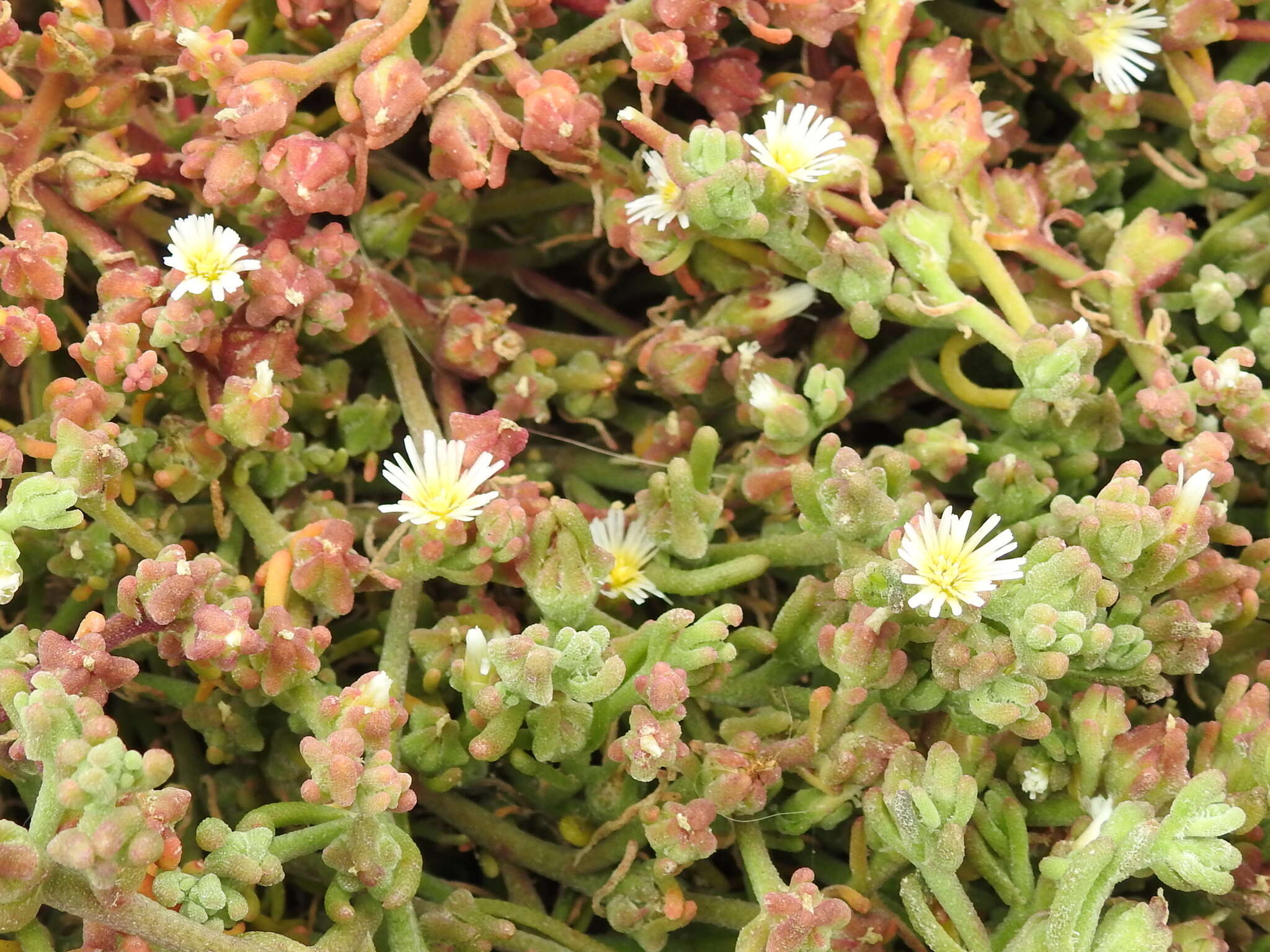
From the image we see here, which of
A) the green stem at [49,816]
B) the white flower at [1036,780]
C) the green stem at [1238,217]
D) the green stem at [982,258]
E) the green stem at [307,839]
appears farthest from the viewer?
the green stem at [1238,217]

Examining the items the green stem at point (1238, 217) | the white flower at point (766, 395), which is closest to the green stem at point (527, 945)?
the white flower at point (766, 395)

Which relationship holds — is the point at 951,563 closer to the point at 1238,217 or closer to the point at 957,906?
the point at 957,906

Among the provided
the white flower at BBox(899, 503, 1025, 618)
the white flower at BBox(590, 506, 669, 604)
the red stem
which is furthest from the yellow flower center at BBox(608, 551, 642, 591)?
the red stem

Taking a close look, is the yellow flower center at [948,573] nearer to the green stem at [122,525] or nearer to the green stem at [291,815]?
the green stem at [291,815]

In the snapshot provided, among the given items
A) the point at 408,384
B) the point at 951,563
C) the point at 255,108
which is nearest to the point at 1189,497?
the point at 951,563

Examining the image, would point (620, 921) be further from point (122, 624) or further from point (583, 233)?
point (583, 233)

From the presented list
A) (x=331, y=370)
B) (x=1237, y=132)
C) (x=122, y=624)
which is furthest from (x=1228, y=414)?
(x=122, y=624)
